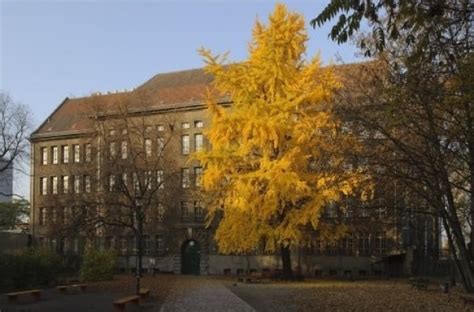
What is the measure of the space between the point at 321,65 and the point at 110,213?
71.7ft

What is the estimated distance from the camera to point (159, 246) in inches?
2367

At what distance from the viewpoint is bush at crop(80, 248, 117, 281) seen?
4131 cm

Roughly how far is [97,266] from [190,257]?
60.4 ft

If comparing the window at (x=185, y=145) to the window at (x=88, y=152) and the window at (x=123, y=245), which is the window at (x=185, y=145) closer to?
the window at (x=88, y=152)

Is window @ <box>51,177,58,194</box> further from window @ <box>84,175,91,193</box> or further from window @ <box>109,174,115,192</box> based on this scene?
window @ <box>109,174,115,192</box>

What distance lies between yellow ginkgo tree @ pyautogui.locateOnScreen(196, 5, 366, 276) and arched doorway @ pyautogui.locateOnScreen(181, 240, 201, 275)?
57.8 feet

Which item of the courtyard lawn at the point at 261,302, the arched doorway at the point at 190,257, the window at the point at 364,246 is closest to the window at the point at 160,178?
the arched doorway at the point at 190,257

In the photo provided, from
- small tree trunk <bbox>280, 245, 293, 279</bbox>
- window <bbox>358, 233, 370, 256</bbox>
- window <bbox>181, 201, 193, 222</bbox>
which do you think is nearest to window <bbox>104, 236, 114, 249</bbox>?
window <bbox>181, 201, 193, 222</bbox>

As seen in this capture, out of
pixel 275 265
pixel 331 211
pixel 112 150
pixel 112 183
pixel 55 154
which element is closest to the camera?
pixel 331 211

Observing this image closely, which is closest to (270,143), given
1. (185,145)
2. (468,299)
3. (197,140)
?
(468,299)

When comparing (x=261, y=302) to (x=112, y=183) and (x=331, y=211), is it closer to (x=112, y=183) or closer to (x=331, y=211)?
(x=331, y=211)

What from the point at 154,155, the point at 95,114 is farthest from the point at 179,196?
the point at 95,114

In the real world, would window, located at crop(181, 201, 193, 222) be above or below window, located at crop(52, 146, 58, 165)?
below

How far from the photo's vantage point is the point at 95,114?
5416 cm
